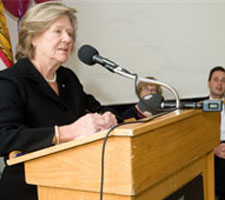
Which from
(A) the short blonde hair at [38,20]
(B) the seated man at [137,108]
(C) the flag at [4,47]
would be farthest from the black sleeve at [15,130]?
(B) the seated man at [137,108]

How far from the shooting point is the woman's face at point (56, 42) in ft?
5.61

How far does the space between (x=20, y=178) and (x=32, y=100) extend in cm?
33

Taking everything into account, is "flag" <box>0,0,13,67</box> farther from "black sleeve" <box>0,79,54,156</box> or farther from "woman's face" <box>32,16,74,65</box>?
"black sleeve" <box>0,79,54,156</box>

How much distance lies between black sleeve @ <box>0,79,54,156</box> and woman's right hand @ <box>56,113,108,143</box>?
53 millimetres

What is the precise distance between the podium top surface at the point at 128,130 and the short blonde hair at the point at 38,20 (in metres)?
0.68

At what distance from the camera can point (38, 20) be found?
1.72 meters

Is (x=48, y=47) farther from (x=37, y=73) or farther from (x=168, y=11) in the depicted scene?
(x=168, y=11)

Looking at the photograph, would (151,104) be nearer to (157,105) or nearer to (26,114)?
(157,105)

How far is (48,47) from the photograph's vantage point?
67.5 inches

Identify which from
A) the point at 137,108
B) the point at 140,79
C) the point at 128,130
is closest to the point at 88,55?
the point at 140,79

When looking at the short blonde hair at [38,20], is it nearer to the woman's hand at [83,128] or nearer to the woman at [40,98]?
the woman at [40,98]

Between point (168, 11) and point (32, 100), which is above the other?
point (168, 11)

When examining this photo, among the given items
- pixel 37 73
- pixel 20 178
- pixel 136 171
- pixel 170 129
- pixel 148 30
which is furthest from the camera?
pixel 148 30

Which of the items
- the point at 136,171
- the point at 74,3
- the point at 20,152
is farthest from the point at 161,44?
the point at 136,171
